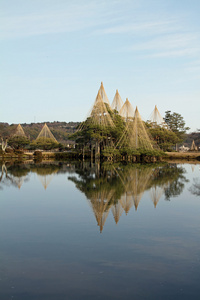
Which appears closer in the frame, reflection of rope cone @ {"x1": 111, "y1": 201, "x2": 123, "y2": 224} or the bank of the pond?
reflection of rope cone @ {"x1": 111, "y1": 201, "x2": 123, "y2": 224}

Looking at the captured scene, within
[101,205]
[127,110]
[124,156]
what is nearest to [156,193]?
[101,205]

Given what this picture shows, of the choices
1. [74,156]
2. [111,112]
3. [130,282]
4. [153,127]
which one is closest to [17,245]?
[130,282]

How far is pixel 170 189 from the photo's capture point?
53.5 feet

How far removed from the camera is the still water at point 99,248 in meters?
5.07

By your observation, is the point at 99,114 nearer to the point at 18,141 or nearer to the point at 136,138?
the point at 136,138

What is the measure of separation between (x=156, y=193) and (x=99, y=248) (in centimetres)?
841

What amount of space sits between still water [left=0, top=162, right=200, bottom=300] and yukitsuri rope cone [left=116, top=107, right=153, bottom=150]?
32.2m

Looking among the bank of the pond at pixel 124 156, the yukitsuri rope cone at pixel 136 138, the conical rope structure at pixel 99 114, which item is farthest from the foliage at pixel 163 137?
the conical rope structure at pixel 99 114

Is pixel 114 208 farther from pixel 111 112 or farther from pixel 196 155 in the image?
pixel 196 155

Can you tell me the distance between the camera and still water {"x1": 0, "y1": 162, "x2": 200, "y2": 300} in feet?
16.6

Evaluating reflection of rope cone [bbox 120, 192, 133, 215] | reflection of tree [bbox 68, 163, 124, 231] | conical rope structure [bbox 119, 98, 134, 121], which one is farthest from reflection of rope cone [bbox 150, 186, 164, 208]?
conical rope structure [bbox 119, 98, 134, 121]

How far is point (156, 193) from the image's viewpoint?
14.9m

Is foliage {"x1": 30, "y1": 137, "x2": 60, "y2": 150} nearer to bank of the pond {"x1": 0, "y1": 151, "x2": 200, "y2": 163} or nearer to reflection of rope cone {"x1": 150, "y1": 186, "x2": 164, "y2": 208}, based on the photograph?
bank of the pond {"x1": 0, "y1": 151, "x2": 200, "y2": 163}

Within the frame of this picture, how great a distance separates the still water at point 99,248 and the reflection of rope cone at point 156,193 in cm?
14
